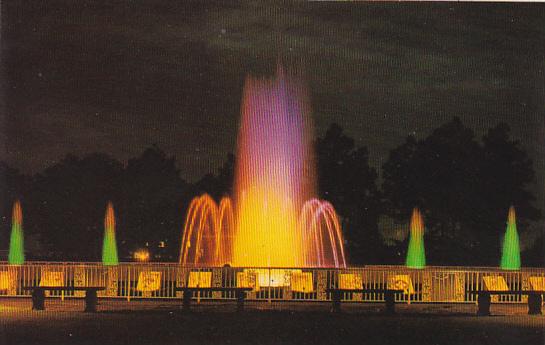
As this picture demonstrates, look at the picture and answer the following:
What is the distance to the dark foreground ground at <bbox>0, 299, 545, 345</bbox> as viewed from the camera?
15.7m

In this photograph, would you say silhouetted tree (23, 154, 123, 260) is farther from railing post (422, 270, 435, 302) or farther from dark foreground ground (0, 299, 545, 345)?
railing post (422, 270, 435, 302)

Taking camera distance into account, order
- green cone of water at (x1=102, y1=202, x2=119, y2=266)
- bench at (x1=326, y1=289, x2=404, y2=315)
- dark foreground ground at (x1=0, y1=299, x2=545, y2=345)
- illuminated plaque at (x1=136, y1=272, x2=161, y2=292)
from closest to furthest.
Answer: dark foreground ground at (x1=0, y1=299, x2=545, y2=345), bench at (x1=326, y1=289, x2=404, y2=315), illuminated plaque at (x1=136, y1=272, x2=161, y2=292), green cone of water at (x1=102, y1=202, x2=119, y2=266)

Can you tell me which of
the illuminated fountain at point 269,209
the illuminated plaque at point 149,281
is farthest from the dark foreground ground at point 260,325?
the illuminated fountain at point 269,209

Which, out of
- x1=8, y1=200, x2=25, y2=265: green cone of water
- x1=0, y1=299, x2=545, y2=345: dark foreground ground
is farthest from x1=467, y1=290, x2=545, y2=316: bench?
x1=8, y1=200, x2=25, y2=265: green cone of water

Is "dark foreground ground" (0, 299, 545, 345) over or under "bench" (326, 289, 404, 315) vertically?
under

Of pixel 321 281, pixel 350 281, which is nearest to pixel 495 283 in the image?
pixel 350 281

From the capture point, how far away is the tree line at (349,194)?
39.9m

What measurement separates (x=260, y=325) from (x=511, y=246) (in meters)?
20.4

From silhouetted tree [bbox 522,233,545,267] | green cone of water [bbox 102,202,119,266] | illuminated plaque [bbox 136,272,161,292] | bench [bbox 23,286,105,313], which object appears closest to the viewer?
bench [bbox 23,286,105,313]

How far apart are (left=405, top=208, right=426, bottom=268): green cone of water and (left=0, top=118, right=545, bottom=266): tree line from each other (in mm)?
434

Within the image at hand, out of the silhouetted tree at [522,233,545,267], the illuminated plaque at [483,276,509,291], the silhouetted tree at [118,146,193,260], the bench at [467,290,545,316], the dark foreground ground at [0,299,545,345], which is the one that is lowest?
the dark foreground ground at [0,299,545,345]

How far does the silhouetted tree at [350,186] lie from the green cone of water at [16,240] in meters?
14.0

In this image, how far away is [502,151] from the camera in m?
42.4

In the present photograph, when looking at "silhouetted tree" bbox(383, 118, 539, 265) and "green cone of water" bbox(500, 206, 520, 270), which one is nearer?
"green cone of water" bbox(500, 206, 520, 270)
